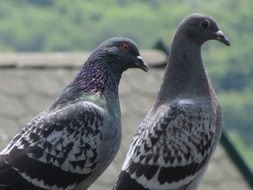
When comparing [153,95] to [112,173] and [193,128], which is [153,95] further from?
[193,128]

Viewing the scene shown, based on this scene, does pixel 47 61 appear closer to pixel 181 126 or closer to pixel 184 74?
pixel 184 74

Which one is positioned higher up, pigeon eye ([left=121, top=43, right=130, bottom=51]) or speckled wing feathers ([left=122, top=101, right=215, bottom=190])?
pigeon eye ([left=121, top=43, right=130, bottom=51])

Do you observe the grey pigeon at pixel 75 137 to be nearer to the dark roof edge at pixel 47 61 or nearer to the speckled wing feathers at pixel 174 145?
the speckled wing feathers at pixel 174 145

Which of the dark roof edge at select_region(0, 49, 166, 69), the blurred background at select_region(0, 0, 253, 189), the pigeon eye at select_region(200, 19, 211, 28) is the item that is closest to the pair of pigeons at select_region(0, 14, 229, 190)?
the pigeon eye at select_region(200, 19, 211, 28)

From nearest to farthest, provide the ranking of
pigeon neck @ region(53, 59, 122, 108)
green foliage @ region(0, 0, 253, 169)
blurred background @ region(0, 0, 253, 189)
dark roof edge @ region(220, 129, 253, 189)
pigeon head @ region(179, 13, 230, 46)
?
pigeon neck @ region(53, 59, 122, 108)
pigeon head @ region(179, 13, 230, 46)
dark roof edge @ region(220, 129, 253, 189)
blurred background @ region(0, 0, 253, 189)
green foliage @ region(0, 0, 253, 169)

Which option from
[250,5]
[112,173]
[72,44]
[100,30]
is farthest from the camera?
[250,5]

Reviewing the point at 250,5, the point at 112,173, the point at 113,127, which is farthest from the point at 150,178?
the point at 250,5

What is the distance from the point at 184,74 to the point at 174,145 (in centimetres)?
58

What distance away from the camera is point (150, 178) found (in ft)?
33.7

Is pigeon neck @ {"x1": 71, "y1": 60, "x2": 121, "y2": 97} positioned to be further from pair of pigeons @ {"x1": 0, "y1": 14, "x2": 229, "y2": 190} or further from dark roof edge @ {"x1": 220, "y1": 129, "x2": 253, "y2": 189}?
dark roof edge @ {"x1": 220, "y1": 129, "x2": 253, "y2": 189}

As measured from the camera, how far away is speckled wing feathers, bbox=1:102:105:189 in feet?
33.2

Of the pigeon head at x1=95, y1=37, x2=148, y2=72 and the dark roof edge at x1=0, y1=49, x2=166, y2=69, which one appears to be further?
the dark roof edge at x1=0, y1=49, x2=166, y2=69

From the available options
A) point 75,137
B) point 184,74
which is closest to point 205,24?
point 184,74

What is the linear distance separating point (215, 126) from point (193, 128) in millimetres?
202
